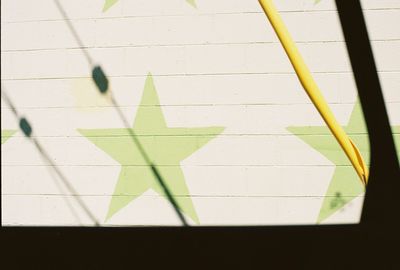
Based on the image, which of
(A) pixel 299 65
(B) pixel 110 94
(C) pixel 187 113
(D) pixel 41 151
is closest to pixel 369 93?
(A) pixel 299 65

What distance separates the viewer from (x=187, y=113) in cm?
224

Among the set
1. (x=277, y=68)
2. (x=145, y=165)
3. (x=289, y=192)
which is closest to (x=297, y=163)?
(x=289, y=192)

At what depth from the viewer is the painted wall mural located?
7.09 feet

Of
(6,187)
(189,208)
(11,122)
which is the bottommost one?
(189,208)

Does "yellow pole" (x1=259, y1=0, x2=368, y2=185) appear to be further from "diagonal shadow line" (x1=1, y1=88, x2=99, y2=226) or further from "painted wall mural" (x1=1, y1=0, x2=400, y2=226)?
"diagonal shadow line" (x1=1, y1=88, x2=99, y2=226)

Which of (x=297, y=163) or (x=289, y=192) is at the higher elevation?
(x=297, y=163)

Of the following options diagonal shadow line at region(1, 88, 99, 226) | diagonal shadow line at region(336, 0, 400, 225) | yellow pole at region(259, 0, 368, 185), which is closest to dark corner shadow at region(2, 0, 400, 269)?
diagonal shadow line at region(336, 0, 400, 225)

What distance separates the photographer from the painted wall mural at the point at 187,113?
85.1 inches
